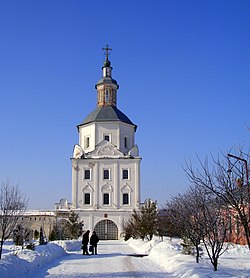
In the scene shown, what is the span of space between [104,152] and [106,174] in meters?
2.74

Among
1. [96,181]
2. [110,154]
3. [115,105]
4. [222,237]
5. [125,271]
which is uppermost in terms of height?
[115,105]

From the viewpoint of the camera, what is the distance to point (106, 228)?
53.1m

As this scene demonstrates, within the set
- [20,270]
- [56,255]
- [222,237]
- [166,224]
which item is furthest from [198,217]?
[166,224]

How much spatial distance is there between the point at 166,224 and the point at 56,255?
1760 centimetres

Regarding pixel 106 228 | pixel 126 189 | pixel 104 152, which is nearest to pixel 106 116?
pixel 104 152

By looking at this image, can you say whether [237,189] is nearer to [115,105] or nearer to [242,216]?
[242,216]

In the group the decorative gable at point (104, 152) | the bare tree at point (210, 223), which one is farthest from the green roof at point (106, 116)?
the bare tree at point (210, 223)

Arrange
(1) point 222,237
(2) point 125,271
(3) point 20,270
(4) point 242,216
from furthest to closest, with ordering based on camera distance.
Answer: (2) point 125,271 < (1) point 222,237 < (3) point 20,270 < (4) point 242,216

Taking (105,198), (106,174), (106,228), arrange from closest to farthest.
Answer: (106,228), (105,198), (106,174)

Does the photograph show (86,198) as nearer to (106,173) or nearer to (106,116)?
(106,173)

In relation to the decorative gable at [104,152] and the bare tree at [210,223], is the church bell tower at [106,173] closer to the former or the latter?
the decorative gable at [104,152]

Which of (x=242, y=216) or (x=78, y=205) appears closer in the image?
(x=242, y=216)

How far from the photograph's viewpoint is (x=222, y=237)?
13.6 meters

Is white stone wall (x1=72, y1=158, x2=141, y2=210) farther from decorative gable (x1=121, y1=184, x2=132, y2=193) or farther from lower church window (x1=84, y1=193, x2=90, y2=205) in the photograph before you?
lower church window (x1=84, y1=193, x2=90, y2=205)
